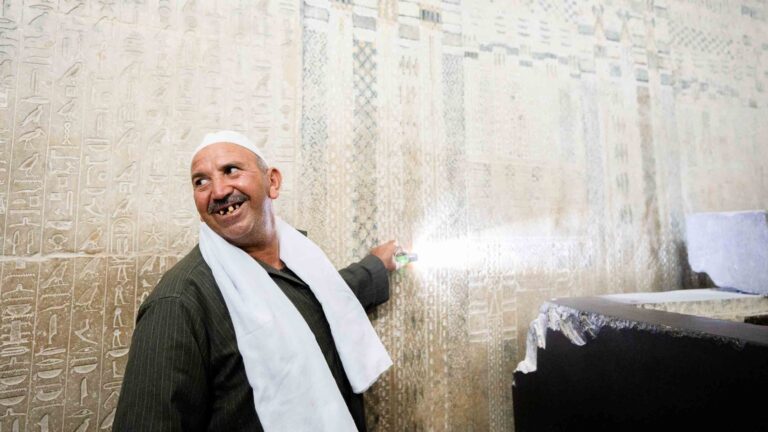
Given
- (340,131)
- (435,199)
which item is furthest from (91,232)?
(435,199)

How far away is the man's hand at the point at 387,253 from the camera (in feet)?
5.18

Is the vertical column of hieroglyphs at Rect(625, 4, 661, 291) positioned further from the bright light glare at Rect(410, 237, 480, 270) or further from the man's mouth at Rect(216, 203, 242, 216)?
the man's mouth at Rect(216, 203, 242, 216)

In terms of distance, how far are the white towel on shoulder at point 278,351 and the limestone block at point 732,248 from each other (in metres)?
1.78

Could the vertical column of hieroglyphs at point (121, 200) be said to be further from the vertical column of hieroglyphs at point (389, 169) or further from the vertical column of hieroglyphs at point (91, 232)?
the vertical column of hieroglyphs at point (389, 169)

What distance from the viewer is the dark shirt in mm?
827

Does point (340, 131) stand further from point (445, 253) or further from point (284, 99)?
point (445, 253)

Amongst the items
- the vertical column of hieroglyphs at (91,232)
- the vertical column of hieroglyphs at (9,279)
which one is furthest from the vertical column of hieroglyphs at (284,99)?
the vertical column of hieroglyphs at (9,279)

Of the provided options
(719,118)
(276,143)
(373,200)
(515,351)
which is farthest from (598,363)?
(719,118)

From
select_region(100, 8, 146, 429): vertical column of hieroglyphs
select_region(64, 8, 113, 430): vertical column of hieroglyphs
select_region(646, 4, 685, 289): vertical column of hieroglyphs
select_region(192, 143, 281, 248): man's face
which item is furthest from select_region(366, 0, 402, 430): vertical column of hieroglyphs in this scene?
select_region(646, 4, 685, 289): vertical column of hieroglyphs

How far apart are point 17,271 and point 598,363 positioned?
1972mm

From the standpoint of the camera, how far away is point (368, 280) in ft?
4.90

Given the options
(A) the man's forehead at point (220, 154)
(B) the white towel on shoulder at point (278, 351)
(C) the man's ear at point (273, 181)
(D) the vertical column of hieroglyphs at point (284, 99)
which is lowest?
(B) the white towel on shoulder at point (278, 351)

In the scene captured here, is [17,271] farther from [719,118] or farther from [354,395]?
[719,118]

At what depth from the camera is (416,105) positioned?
5.81 feet
